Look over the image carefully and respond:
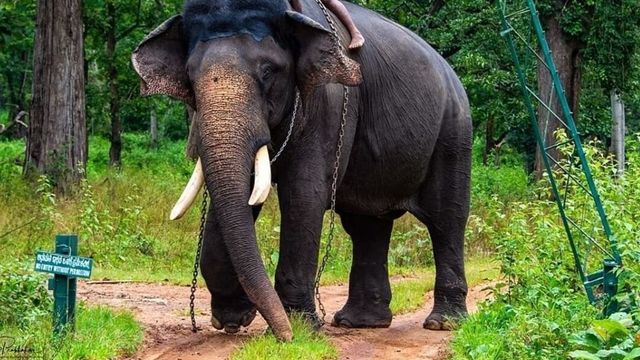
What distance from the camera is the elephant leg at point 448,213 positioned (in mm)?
9602

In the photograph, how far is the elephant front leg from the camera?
767 centimetres

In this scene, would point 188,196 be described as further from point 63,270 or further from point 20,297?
point 20,297

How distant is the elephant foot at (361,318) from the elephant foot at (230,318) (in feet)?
5.07

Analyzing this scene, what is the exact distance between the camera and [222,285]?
7.94 meters

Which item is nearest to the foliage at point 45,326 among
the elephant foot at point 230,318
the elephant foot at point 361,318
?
the elephant foot at point 230,318

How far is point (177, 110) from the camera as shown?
4941cm

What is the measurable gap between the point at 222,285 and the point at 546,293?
89.1 inches

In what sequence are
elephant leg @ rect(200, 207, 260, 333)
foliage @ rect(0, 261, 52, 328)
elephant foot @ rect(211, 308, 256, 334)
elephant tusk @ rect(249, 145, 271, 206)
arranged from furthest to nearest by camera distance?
1. elephant foot @ rect(211, 308, 256, 334)
2. elephant leg @ rect(200, 207, 260, 333)
3. foliage @ rect(0, 261, 52, 328)
4. elephant tusk @ rect(249, 145, 271, 206)

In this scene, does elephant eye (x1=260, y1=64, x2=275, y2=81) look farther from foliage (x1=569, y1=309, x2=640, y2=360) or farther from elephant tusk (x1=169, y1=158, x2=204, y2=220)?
foliage (x1=569, y1=309, x2=640, y2=360)

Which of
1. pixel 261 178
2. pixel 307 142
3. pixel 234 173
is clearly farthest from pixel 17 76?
pixel 234 173

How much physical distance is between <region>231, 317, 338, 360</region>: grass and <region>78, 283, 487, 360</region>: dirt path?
0.71 ft

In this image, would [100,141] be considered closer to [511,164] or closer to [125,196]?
[511,164]

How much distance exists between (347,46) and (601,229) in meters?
2.32

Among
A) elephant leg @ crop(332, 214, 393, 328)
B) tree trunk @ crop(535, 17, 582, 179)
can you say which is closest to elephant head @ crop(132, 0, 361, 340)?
elephant leg @ crop(332, 214, 393, 328)
